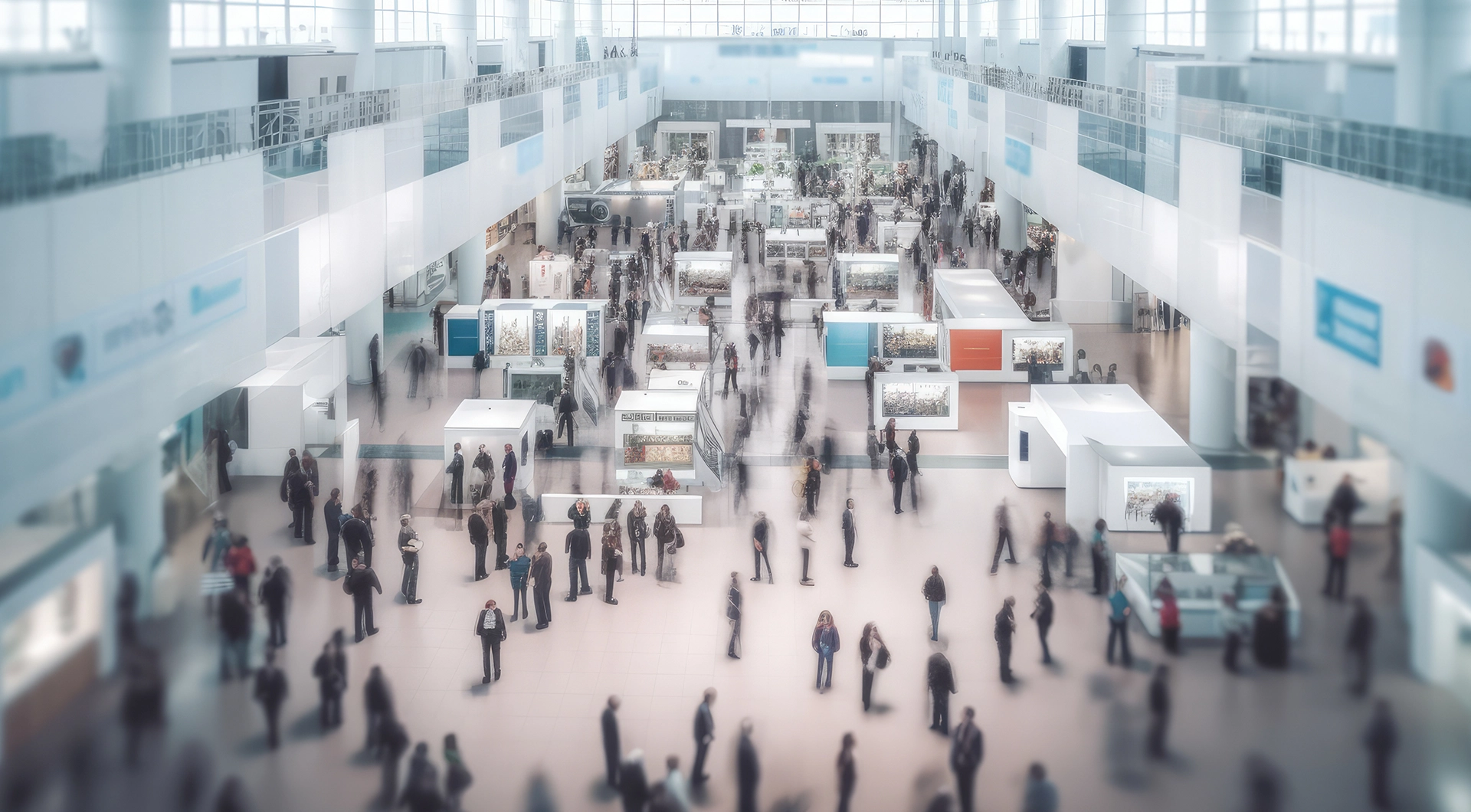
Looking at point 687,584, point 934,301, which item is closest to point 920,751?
point 687,584

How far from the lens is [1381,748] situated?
1033 centimetres

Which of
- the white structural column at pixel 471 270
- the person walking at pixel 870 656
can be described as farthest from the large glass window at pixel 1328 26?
the white structural column at pixel 471 270

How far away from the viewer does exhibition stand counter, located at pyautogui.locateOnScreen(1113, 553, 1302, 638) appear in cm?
1298

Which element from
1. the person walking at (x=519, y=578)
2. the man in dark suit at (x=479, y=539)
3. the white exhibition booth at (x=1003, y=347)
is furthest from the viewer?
the white exhibition booth at (x=1003, y=347)

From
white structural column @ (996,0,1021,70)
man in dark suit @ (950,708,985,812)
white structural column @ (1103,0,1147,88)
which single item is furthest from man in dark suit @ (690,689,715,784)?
white structural column @ (996,0,1021,70)

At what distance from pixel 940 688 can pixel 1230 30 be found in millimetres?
11090

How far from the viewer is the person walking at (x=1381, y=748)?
400 inches

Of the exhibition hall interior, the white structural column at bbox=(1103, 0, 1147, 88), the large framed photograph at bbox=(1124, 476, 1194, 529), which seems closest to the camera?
the exhibition hall interior

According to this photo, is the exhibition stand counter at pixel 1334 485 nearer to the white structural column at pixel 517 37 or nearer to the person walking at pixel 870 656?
the person walking at pixel 870 656

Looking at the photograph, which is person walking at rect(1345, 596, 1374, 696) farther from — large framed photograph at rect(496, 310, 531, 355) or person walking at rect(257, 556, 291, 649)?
large framed photograph at rect(496, 310, 531, 355)

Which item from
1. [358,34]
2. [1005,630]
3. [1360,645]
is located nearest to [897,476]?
[1005,630]

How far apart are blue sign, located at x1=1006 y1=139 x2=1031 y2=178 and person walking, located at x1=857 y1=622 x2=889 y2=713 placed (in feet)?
68.8

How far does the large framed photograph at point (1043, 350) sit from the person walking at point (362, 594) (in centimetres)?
1697

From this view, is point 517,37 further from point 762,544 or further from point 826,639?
point 826,639
